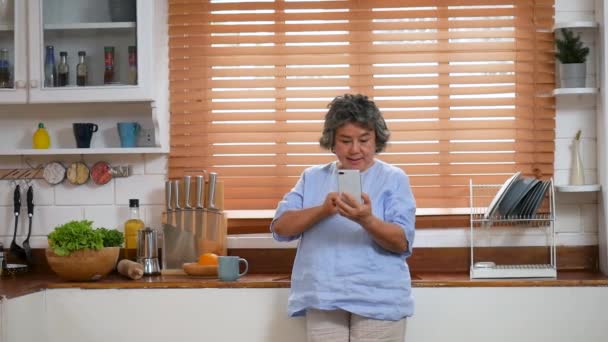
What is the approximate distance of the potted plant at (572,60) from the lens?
12.1 ft

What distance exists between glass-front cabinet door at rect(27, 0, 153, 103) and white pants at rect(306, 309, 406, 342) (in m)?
1.21

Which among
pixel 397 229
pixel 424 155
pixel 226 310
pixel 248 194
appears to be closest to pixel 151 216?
pixel 248 194

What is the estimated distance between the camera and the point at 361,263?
118 inches

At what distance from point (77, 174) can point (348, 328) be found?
1.50 meters

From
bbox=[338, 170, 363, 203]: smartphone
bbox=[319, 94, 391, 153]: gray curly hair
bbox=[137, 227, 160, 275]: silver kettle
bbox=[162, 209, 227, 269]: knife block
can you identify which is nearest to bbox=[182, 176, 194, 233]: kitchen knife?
bbox=[162, 209, 227, 269]: knife block

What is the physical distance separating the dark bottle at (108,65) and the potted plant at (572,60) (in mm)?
1709

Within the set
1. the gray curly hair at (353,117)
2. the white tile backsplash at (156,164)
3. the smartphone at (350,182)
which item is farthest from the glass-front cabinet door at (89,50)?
the smartphone at (350,182)

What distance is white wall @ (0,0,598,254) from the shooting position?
12.6 ft

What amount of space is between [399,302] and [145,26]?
4.92 feet

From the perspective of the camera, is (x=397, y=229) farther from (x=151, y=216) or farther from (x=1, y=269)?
(x=1, y=269)

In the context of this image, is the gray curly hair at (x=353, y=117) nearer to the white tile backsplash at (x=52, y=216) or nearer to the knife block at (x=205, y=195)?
the knife block at (x=205, y=195)

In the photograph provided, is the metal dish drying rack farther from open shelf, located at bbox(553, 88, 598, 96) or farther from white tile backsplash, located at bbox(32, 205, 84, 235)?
white tile backsplash, located at bbox(32, 205, 84, 235)

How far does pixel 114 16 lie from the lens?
149 inches

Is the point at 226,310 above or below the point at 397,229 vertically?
below
